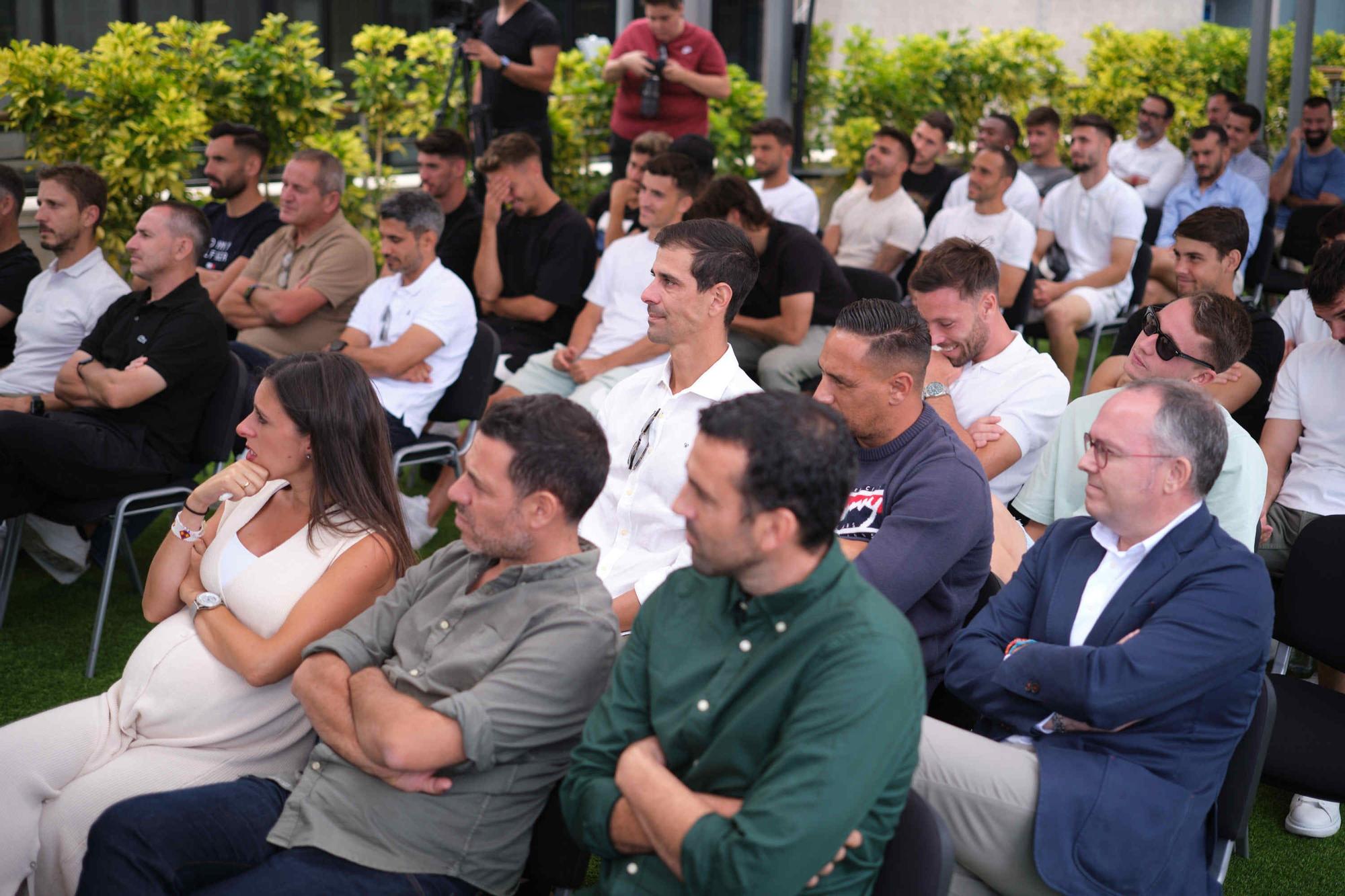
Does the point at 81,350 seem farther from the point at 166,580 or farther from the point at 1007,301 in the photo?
the point at 1007,301

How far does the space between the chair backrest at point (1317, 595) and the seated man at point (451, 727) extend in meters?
1.67

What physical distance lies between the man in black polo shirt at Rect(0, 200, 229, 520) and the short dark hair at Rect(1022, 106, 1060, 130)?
6093 mm

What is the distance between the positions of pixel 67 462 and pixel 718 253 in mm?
2122

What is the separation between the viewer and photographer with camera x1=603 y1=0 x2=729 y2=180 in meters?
6.84

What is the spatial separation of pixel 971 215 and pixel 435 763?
527 cm

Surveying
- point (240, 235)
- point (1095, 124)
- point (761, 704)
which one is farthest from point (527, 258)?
point (761, 704)

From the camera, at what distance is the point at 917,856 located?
177cm

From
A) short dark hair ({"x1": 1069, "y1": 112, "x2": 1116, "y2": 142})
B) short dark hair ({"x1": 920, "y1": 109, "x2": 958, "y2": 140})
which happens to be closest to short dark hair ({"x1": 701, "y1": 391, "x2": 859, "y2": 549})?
short dark hair ({"x1": 1069, "y1": 112, "x2": 1116, "y2": 142})

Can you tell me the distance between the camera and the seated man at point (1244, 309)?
3850mm

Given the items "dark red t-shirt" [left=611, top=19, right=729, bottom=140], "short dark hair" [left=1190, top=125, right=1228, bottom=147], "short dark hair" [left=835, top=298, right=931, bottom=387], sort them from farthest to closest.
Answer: "short dark hair" [left=1190, top=125, right=1228, bottom=147] → "dark red t-shirt" [left=611, top=19, right=729, bottom=140] → "short dark hair" [left=835, top=298, right=931, bottom=387]

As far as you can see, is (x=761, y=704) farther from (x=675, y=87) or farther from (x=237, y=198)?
(x=675, y=87)

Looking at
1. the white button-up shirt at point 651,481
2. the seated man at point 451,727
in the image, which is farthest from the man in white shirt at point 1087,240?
the seated man at point 451,727

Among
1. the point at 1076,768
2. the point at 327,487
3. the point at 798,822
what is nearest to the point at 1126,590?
the point at 1076,768

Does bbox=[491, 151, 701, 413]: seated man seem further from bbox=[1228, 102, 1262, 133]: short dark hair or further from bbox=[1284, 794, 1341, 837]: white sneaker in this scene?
bbox=[1228, 102, 1262, 133]: short dark hair
